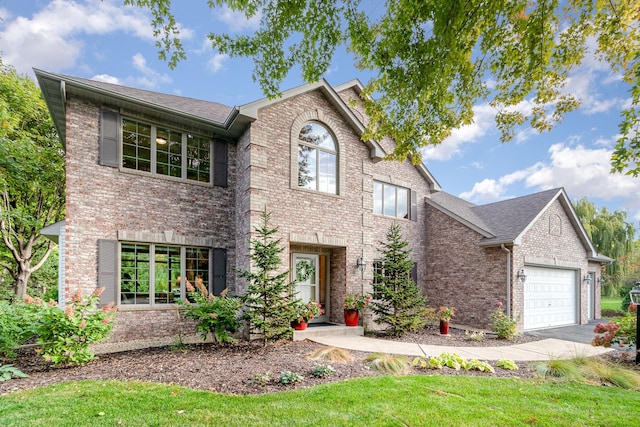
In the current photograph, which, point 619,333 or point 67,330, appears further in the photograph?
point 619,333

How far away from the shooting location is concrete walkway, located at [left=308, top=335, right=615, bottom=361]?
766 cm

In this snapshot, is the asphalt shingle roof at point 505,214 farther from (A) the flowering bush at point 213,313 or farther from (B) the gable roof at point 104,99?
(B) the gable roof at point 104,99

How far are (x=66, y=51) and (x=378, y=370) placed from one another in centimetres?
1486

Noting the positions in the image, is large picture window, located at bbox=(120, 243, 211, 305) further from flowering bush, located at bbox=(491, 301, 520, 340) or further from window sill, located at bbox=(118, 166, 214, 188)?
flowering bush, located at bbox=(491, 301, 520, 340)

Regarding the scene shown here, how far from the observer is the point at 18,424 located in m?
3.71

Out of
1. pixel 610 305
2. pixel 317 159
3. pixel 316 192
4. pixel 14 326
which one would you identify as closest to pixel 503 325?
pixel 316 192

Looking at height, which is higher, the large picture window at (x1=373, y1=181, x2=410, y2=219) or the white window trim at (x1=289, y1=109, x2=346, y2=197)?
the white window trim at (x1=289, y1=109, x2=346, y2=197)

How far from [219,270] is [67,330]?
3.83 meters

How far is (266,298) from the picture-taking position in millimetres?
8070

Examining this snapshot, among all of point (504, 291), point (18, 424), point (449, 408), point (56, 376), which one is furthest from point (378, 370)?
point (504, 291)

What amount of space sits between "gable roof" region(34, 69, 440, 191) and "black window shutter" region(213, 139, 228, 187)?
0.36 meters

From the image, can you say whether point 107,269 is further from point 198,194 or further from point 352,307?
point 352,307

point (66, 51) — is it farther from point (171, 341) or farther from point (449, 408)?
point (449, 408)

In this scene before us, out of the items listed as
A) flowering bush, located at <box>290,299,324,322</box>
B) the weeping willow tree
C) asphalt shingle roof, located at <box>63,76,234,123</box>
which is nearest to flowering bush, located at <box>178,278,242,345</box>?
flowering bush, located at <box>290,299,324,322</box>
